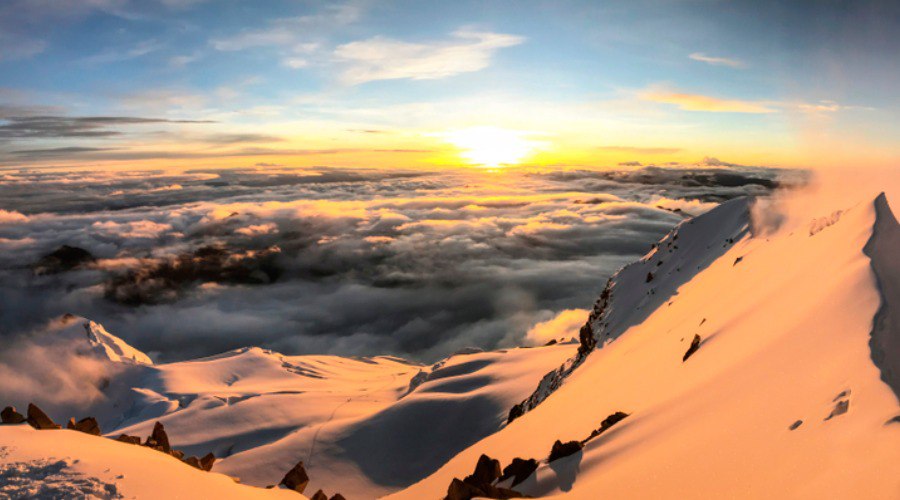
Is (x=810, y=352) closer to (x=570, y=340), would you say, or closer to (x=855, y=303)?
(x=855, y=303)

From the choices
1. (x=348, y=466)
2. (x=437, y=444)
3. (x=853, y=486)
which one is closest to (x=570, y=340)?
(x=437, y=444)

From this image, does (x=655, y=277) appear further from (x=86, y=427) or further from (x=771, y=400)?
(x=86, y=427)

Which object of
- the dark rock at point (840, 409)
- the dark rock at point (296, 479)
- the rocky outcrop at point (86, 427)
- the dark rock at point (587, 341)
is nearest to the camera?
the dark rock at point (840, 409)

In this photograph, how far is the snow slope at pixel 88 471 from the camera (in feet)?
22.2

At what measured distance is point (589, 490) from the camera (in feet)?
24.8

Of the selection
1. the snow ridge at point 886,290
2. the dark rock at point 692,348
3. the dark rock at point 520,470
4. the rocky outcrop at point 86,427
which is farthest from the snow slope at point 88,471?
the dark rock at point 692,348

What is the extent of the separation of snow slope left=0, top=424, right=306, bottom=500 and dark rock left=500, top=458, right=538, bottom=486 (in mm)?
5040

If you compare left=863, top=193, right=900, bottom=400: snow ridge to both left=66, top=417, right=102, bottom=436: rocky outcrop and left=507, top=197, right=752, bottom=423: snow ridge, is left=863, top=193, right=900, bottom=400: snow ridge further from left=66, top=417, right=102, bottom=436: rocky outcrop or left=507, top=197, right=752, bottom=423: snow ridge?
left=66, top=417, right=102, bottom=436: rocky outcrop

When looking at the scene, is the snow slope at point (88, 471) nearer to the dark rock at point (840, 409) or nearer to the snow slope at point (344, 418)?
the dark rock at point (840, 409)

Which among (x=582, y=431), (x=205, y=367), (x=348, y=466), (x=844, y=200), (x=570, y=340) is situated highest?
(x=844, y=200)

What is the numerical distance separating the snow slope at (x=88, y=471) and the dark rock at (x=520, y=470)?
16.5 ft

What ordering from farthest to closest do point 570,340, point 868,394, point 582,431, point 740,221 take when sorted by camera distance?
1. point 570,340
2. point 740,221
3. point 582,431
4. point 868,394

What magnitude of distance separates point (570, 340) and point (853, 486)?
62.4m

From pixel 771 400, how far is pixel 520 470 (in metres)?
4.87
